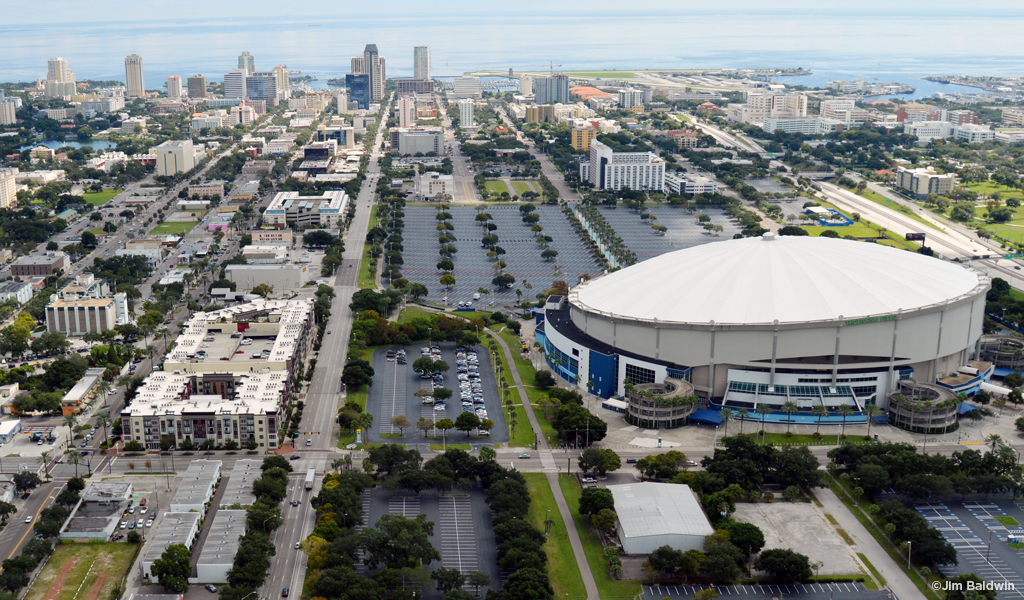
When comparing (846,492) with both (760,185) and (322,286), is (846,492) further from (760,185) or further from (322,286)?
(760,185)

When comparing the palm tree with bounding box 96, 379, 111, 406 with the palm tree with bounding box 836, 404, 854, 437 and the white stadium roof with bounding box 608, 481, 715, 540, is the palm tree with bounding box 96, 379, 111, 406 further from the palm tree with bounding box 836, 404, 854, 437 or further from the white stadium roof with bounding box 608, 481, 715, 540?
the palm tree with bounding box 836, 404, 854, 437

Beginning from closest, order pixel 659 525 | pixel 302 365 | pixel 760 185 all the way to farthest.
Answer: pixel 659 525
pixel 302 365
pixel 760 185

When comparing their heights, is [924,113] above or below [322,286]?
above

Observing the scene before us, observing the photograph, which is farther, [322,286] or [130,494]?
[322,286]

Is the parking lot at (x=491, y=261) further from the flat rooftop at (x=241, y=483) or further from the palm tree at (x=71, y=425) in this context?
the flat rooftop at (x=241, y=483)

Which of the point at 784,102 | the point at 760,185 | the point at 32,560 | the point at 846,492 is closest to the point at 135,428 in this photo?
the point at 32,560

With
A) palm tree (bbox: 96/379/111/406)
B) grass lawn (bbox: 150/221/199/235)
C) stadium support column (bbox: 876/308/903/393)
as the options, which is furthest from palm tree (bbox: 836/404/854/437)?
grass lawn (bbox: 150/221/199/235)

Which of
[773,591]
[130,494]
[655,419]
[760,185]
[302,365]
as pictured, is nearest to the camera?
[773,591]
